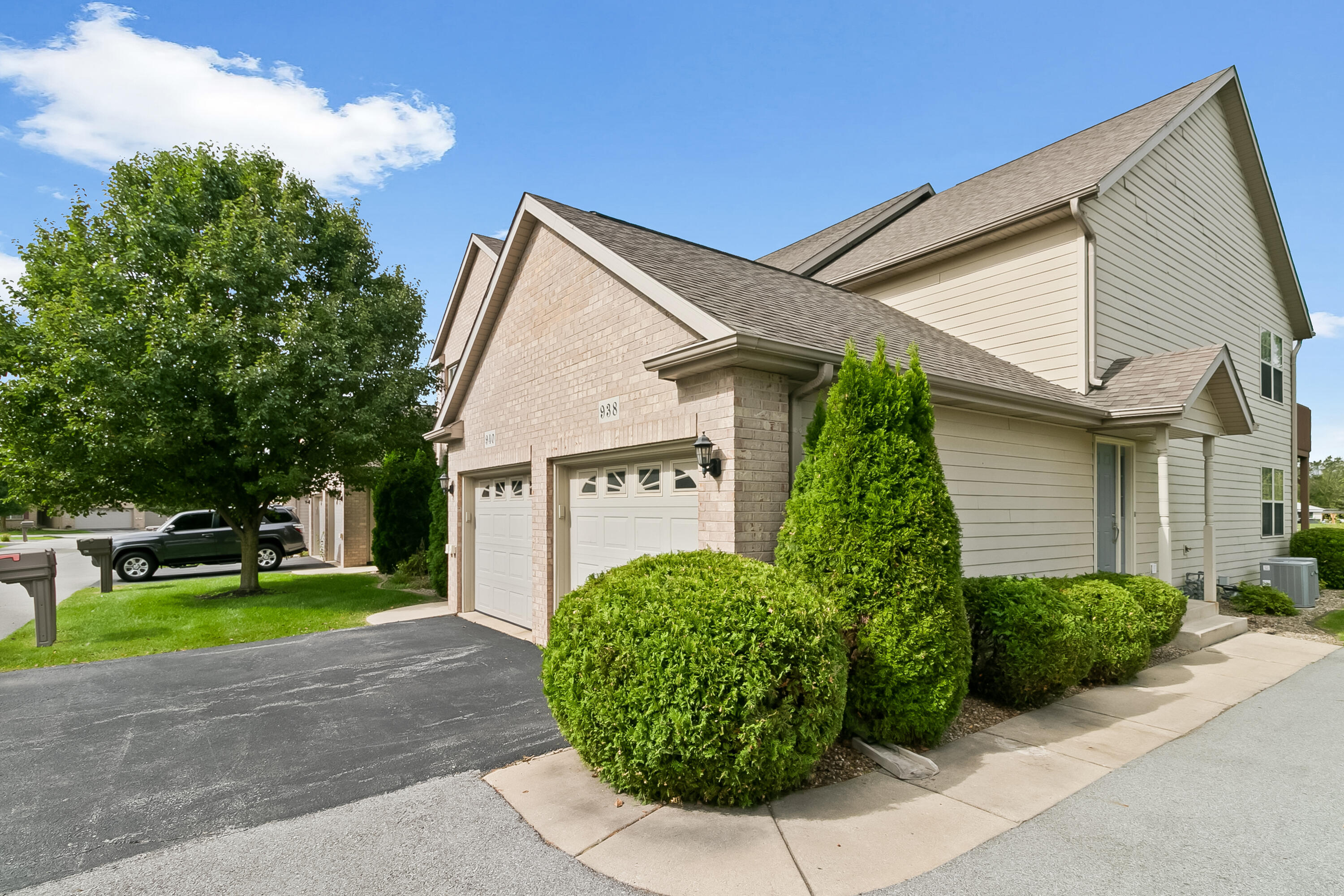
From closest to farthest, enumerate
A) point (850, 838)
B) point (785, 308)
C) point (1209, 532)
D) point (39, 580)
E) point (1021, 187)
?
point (850, 838), point (785, 308), point (39, 580), point (1209, 532), point (1021, 187)

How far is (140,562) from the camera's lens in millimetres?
17531

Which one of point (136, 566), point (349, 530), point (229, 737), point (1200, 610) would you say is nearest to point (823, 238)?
point (1200, 610)

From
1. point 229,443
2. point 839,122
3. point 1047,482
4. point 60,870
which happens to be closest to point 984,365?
point 1047,482

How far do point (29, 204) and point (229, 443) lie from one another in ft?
22.0

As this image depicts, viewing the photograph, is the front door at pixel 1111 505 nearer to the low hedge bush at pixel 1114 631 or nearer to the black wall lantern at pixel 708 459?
the low hedge bush at pixel 1114 631

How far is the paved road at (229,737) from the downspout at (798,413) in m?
3.17

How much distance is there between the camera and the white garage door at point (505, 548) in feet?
32.6

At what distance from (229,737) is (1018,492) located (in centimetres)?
856

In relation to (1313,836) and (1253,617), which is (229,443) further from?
(1253,617)

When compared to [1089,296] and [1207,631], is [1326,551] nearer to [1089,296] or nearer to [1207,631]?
[1207,631]

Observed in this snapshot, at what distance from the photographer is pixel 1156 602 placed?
299 inches

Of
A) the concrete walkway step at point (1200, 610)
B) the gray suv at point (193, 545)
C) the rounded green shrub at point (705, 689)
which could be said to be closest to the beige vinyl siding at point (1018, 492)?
the concrete walkway step at point (1200, 610)

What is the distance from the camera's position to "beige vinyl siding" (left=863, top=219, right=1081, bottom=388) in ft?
32.1

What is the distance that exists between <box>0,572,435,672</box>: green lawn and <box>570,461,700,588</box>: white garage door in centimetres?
487
